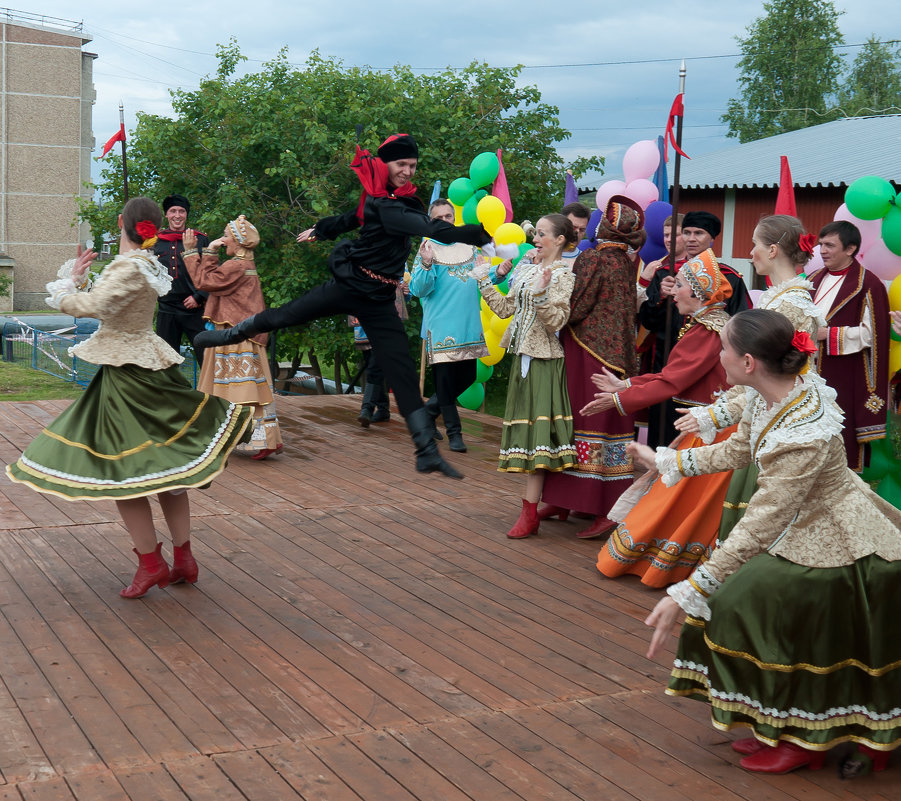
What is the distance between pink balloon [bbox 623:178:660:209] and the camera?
6.81m

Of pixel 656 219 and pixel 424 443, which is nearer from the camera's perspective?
pixel 424 443

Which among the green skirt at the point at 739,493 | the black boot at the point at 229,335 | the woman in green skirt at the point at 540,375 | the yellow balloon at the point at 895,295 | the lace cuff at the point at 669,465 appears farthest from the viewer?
the black boot at the point at 229,335

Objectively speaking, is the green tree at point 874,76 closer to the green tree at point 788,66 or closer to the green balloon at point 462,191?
the green tree at point 788,66

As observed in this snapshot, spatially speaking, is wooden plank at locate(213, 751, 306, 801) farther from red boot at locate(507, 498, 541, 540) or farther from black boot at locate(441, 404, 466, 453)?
black boot at locate(441, 404, 466, 453)

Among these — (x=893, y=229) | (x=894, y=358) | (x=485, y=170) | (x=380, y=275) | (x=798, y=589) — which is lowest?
(x=798, y=589)

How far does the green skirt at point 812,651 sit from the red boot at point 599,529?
2414 millimetres

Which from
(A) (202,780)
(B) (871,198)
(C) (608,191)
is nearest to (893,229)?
(B) (871,198)

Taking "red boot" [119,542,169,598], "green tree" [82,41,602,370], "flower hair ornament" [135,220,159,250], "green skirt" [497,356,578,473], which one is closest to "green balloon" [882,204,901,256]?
"green skirt" [497,356,578,473]

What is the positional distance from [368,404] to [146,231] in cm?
415

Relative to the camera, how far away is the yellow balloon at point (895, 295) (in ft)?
17.8

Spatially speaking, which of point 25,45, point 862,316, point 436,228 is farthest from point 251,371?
point 25,45

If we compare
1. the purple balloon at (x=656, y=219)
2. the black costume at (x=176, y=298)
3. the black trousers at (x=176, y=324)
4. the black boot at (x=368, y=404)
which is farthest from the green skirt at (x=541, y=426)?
the black trousers at (x=176, y=324)

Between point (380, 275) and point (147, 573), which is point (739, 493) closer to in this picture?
point (147, 573)

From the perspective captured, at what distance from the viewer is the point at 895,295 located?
5457 millimetres
